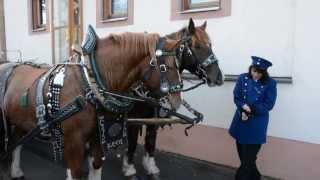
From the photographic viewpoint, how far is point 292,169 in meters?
5.18

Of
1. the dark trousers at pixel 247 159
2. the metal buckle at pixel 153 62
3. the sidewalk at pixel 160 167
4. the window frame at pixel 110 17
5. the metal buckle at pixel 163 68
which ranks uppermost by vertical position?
the window frame at pixel 110 17

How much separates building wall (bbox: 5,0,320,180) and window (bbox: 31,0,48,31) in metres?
4.49

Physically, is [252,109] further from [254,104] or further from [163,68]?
[163,68]

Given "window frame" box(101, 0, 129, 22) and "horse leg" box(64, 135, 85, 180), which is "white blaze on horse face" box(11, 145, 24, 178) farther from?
"window frame" box(101, 0, 129, 22)

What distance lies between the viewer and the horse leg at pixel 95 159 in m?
3.95

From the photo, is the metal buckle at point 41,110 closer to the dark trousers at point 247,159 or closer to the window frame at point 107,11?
the dark trousers at point 247,159

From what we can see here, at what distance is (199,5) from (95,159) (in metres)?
3.03

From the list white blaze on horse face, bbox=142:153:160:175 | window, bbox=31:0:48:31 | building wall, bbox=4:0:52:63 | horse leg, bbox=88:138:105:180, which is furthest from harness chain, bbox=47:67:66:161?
window, bbox=31:0:48:31

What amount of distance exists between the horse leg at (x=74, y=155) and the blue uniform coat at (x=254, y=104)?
5.74 ft

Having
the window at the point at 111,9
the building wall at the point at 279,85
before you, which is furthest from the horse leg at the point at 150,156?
the window at the point at 111,9

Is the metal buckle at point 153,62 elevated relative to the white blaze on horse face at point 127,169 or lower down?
elevated

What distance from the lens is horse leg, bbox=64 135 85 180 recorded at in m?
3.62

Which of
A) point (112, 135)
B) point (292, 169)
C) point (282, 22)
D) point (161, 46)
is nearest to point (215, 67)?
point (161, 46)

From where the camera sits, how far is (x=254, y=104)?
456cm
